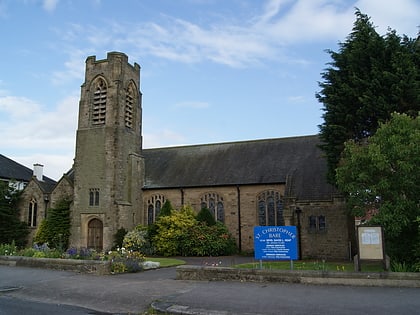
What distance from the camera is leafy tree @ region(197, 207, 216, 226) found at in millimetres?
28609

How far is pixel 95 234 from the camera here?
96.0ft

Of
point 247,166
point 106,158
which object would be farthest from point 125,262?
point 247,166

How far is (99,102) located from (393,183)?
24.1m

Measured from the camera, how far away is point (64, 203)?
30234 mm

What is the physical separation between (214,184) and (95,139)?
10.2 metres

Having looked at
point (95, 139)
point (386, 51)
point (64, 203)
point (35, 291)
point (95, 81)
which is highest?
point (95, 81)

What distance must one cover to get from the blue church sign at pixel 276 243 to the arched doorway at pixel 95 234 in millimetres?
18606

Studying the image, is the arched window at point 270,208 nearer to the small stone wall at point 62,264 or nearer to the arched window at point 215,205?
the arched window at point 215,205

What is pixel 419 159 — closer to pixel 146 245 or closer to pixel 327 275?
Answer: pixel 327 275

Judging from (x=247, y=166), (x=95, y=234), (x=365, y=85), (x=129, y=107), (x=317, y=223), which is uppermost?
(x=129, y=107)

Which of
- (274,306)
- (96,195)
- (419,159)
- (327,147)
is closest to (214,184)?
(96,195)

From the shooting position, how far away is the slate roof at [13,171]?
38.1m

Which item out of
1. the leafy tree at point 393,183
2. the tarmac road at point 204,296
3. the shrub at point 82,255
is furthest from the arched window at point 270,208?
the tarmac road at point 204,296

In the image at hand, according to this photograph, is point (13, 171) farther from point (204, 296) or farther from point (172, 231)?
point (204, 296)
